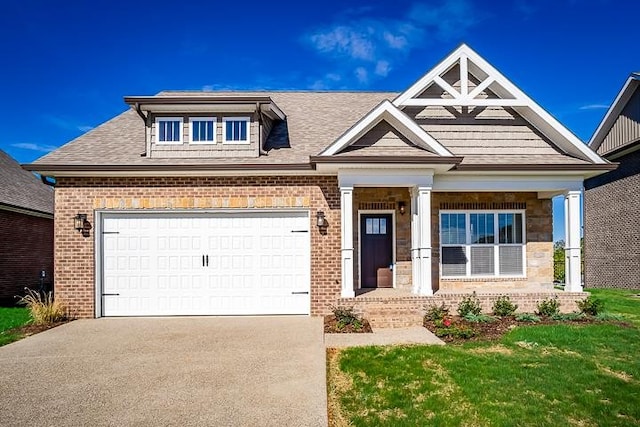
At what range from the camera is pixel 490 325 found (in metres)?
8.89

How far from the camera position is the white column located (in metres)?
10.2

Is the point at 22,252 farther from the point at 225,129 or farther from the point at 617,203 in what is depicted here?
the point at 617,203

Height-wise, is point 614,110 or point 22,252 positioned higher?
point 614,110

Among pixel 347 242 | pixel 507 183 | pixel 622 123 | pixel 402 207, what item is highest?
pixel 622 123

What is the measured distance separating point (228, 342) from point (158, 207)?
425 centimetres

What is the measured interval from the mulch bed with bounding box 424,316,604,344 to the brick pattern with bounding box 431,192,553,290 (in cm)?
205

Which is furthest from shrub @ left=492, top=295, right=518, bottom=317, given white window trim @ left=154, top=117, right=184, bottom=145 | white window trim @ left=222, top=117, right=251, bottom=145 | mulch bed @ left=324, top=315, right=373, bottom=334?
white window trim @ left=154, top=117, right=184, bottom=145

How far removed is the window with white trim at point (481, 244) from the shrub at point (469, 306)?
1.73m

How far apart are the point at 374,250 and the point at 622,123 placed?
12.6 meters

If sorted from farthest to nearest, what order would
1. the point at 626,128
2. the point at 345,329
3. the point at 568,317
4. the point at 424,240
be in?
1. the point at 626,128
2. the point at 424,240
3. the point at 568,317
4. the point at 345,329

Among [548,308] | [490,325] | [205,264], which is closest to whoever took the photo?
[490,325]

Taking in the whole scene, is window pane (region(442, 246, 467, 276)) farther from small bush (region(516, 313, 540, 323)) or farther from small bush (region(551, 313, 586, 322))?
small bush (region(551, 313, 586, 322))

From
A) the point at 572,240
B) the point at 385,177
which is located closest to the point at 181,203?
the point at 385,177

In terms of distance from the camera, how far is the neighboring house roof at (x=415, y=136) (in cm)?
1002
